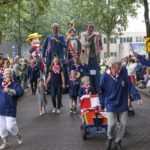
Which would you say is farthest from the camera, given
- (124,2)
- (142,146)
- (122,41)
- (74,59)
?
(122,41)

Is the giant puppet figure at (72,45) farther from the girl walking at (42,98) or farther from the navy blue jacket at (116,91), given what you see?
the navy blue jacket at (116,91)

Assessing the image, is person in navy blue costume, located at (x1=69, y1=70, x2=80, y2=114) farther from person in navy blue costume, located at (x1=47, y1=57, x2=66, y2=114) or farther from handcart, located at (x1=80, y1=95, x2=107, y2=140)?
handcart, located at (x1=80, y1=95, x2=107, y2=140)

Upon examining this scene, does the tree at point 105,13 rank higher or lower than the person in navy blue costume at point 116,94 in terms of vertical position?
higher

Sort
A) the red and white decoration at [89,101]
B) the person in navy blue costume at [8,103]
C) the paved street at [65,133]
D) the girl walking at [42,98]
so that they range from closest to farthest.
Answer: the paved street at [65,133], the person in navy blue costume at [8,103], the red and white decoration at [89,101], the girl walking at [42,98]

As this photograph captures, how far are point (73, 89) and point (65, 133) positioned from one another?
11.5ft

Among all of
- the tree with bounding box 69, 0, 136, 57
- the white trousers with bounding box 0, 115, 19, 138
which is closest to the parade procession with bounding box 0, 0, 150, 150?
the white trousers with bounding box 0, 115, 19, 138

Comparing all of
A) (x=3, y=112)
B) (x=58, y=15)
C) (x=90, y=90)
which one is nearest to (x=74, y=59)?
(x=90, y=90)

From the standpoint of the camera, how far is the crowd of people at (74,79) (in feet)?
32.2

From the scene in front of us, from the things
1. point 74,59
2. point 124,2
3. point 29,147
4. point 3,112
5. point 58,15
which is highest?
point 58,15

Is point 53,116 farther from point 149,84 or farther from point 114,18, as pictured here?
point 114,18

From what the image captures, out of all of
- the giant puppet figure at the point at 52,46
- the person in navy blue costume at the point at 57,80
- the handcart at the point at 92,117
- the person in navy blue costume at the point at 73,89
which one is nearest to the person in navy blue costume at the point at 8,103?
the handcart at the point at 92,117

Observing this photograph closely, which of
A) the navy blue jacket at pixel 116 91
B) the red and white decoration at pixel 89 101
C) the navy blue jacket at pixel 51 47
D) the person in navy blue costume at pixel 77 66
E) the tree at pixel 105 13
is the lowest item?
the red and white decoration at pixel 89 101

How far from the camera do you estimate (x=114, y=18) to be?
53875 millimetres

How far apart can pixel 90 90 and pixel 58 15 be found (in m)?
60.9
